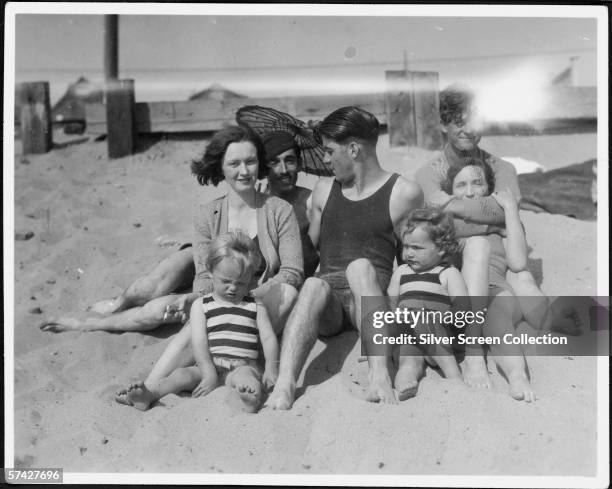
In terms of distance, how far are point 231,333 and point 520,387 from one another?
1097 millimetres

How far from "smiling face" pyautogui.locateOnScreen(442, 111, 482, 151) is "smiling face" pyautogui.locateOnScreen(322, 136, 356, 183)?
54 centimetres

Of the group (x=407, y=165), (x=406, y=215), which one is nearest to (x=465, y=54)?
(x=407, y=165)

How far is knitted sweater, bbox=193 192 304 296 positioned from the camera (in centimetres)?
316

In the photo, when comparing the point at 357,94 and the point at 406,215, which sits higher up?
the point at 357,94

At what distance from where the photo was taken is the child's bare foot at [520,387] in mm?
Result: 2816

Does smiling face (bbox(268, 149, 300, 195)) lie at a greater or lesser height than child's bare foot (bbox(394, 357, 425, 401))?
greater

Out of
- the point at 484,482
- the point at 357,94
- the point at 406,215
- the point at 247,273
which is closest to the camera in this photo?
the point at 484,482

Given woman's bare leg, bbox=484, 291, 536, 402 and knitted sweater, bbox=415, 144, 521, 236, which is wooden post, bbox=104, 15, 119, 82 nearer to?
knitted sweater, bbox=415, 144, 521, 236

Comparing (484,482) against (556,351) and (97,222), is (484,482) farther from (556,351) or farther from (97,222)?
(97,222)

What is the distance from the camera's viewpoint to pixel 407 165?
13.7ft

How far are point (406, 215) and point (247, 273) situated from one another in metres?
0.73

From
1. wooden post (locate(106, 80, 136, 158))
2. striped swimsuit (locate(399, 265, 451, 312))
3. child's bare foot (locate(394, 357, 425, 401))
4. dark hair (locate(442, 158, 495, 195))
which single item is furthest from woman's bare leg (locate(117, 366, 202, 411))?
wooden post (locate(106, 80, 136, 158))

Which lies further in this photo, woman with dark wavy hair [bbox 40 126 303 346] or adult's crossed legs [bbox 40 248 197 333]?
adult's crossed legs [bbox 40 248 197 333]

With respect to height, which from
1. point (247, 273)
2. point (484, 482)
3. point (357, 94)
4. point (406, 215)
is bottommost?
point (484, 482)
